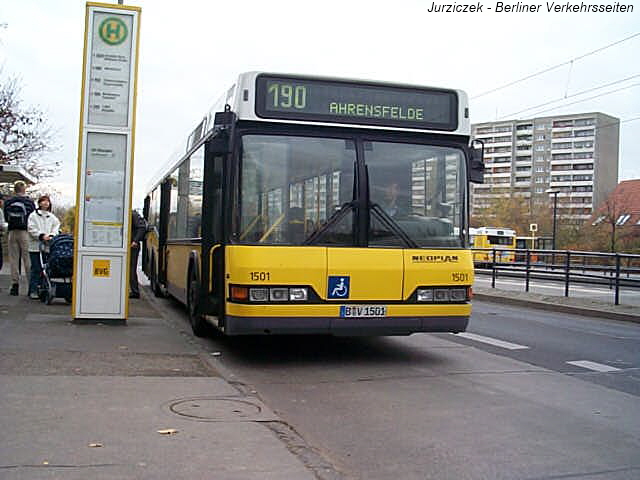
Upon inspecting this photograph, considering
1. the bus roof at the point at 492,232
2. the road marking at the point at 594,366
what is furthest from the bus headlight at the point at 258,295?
the bus roof at the point at 492,232

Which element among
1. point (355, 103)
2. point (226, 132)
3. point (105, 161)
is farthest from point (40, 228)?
point (355, 103)

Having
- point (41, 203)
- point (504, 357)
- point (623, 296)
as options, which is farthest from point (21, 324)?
point (623, 296)

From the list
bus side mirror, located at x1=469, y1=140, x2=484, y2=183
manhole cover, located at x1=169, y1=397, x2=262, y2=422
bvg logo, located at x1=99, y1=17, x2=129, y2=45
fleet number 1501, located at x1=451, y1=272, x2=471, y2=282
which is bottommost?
manhole cover, located at x1=169, y1=397, x2=262, y2=422

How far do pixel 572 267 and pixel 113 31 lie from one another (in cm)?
1285

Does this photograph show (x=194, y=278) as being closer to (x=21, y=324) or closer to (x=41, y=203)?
Answer: (x=21, y=324)

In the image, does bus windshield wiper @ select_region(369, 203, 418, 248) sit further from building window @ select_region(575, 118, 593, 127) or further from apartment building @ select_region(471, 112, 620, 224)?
building window @ select_region(575, 118, 593, 127)

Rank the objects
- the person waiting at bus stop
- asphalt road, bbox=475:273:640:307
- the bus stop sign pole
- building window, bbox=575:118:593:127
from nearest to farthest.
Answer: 1. the bus stop sign pole
2. the person waiting at bus stop
3. asphalt road, bbox=475:273:640:307
4. building window, bbox=575:118:593:127

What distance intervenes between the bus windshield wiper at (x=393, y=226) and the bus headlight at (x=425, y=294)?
50cm

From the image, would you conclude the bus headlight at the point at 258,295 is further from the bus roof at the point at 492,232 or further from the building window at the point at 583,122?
the building window at the point at 583,122

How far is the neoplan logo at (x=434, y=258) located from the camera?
895 centimetres

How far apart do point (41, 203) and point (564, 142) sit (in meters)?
130

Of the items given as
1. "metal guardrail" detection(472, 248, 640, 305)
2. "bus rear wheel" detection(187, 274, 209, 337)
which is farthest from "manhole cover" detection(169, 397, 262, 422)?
"metal guardrail" detection(472, 248, 640, 305)

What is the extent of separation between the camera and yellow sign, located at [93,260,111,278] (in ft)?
36.9

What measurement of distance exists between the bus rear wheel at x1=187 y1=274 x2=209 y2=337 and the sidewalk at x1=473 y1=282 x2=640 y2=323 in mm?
9467
